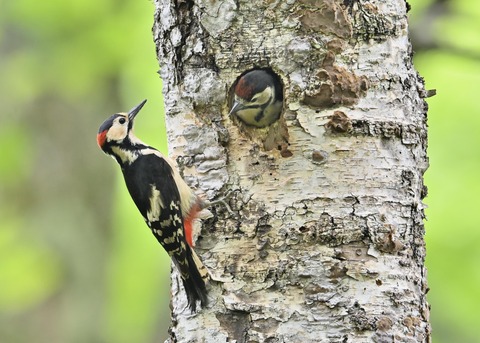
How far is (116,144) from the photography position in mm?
5152

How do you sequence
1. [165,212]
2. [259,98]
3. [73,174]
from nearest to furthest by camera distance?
[259,98]
[165,212]
[73,174]

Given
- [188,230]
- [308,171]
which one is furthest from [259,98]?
[188,230]

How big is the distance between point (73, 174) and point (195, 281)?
5858 millimetres

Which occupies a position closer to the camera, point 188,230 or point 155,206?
point 188,230

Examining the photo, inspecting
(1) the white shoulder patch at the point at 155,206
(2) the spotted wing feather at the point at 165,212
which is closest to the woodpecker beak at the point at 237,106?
(2) the spotted wing feather at the point at 165,212

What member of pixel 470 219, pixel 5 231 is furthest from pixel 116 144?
pixel 5 231

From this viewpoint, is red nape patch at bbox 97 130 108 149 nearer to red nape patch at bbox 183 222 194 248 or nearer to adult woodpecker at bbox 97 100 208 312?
adult woodpecker at bbox 97 100 208 312

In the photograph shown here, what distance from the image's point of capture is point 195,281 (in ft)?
12.8

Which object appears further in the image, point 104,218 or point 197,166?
point 104,218

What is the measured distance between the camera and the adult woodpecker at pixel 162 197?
3.98 meters

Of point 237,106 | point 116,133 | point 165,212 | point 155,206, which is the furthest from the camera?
point 116,133

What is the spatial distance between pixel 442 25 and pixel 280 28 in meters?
2.49

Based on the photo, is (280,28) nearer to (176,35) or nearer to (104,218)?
(176,35)

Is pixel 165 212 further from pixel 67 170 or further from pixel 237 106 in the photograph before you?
pixel 67 170
